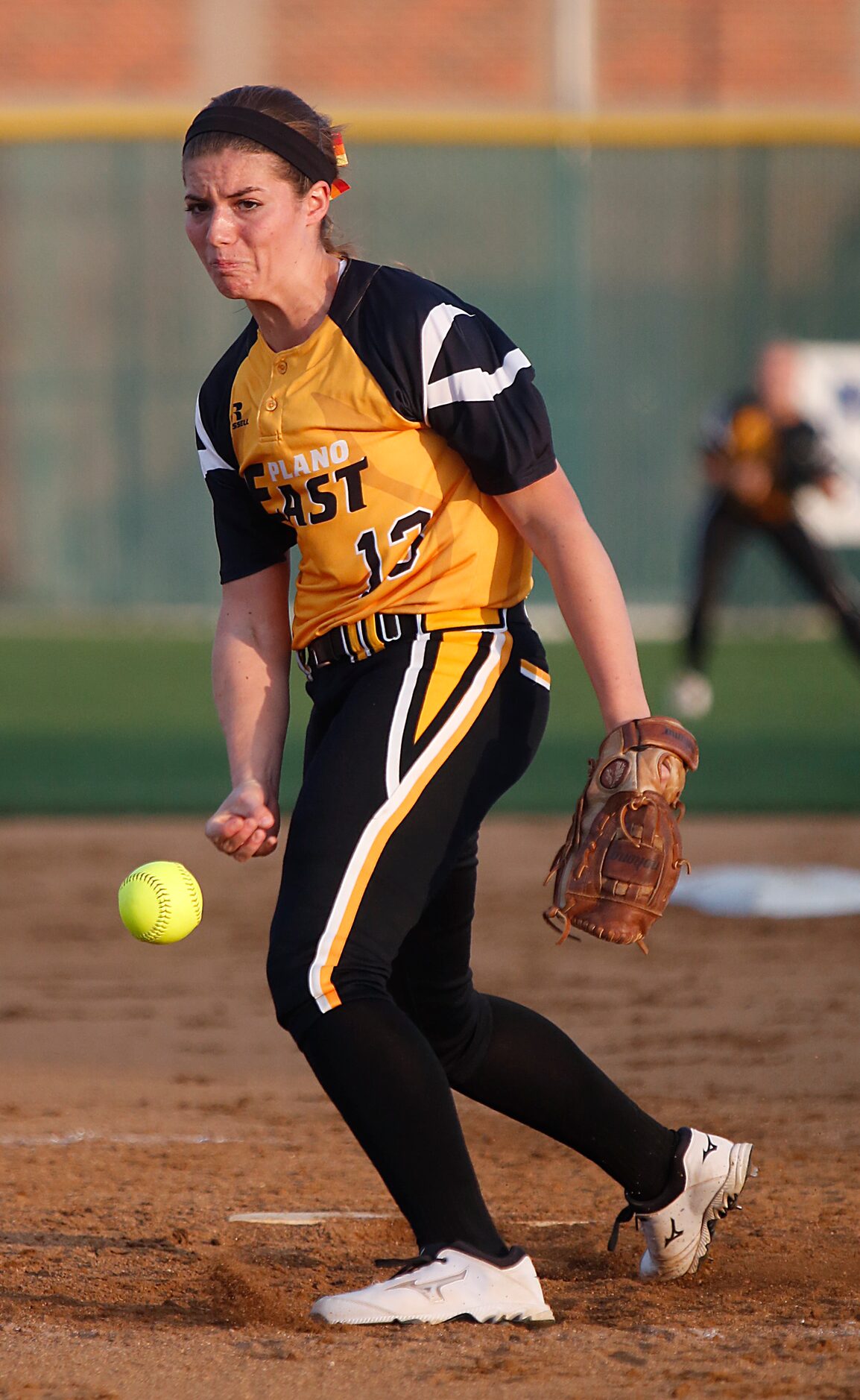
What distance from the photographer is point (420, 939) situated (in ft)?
9.43

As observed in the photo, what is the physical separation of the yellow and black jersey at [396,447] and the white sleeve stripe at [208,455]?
0.11m

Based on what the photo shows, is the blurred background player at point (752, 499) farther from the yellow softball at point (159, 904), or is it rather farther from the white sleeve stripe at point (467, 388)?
the white sleeve stripe at point (467, 388)

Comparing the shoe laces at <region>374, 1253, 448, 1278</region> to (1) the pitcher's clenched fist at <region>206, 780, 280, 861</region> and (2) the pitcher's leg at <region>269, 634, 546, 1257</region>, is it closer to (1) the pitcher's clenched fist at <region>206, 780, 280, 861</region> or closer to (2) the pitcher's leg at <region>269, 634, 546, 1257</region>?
(2) the pitcher's leg at <region>269, 634, 546, 1257</region>

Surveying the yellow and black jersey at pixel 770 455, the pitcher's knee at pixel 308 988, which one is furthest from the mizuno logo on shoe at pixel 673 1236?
the yellow and black jersey at pixel 770 455

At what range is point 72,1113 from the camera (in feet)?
13.2

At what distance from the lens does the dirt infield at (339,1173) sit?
8.13 feet

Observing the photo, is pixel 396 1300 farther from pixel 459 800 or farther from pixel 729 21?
pixel 729 21

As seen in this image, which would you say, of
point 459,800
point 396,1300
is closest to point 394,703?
point 459,800

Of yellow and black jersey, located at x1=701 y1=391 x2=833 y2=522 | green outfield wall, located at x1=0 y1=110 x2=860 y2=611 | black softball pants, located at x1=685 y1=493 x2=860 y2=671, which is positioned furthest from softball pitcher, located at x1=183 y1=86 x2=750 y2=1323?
green outfield wall, located at x1=0 y1=110 x2=860 y2=611

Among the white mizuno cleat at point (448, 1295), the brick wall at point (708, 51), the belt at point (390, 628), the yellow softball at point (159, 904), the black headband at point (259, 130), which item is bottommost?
the white mizuno cleat at point (448, 1295)

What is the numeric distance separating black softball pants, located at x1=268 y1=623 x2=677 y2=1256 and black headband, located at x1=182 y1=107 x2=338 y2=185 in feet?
2.56

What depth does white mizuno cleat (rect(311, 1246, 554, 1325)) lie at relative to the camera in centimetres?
257

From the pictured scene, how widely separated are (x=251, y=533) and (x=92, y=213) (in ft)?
54.2

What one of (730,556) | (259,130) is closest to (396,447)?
(259,130)
